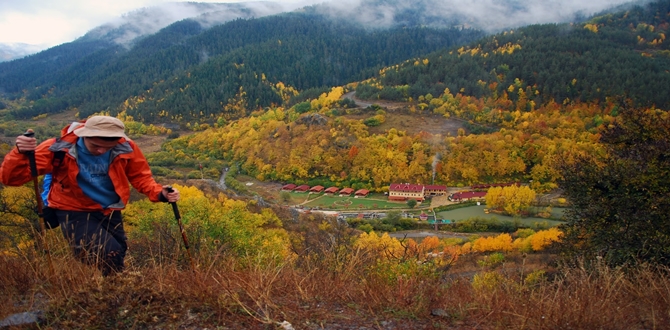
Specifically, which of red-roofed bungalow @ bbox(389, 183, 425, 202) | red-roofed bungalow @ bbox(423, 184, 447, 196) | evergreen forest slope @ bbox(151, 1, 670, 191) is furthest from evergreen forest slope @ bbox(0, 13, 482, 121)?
red-roofed bungalow @ bbox(423, 184, 447, 196)

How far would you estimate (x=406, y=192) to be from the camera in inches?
1378

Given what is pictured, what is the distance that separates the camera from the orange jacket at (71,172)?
279cm

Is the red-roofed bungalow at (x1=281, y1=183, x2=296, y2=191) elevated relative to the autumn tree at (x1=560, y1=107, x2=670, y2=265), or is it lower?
lower

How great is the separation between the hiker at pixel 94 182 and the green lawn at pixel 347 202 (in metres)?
30.1

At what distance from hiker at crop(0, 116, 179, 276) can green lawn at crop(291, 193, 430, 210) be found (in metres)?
30.1

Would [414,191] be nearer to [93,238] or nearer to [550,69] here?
[93,238]

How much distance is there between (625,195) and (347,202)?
2837 cm

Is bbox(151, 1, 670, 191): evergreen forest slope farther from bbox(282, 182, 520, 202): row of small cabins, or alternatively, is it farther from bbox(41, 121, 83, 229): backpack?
bbox(41, 121, 83, 229): backpack

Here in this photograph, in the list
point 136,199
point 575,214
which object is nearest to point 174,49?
point 136,199

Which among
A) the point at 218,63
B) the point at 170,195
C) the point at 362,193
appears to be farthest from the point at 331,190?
the point at 218,63

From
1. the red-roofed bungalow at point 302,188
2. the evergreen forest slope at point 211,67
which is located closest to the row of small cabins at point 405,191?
the red-roofed bungalow at point 302,188

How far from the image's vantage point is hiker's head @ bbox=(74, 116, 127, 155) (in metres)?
2.88

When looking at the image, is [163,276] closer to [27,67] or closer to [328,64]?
[328,64]

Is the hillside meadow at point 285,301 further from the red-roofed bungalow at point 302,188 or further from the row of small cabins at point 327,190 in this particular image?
the red-roofed bungalow at point 302,188
